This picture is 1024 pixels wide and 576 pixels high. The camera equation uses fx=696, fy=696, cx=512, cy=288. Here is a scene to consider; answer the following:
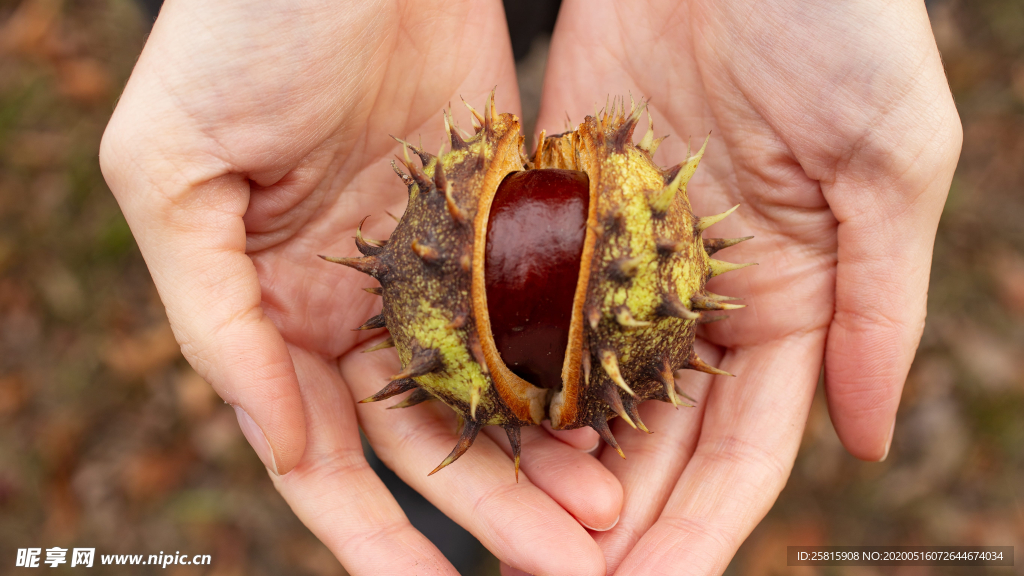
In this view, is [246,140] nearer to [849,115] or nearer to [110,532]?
[849,115]

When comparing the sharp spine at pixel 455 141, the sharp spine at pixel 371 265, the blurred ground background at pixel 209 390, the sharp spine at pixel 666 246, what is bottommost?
the blurred ground background at pixel 209 390

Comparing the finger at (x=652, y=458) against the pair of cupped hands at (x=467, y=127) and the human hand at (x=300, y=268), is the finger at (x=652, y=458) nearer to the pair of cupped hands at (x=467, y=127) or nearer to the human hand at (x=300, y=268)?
the pair of cupped hands at (x=467, y=127)

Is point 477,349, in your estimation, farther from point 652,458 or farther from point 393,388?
point 652,458

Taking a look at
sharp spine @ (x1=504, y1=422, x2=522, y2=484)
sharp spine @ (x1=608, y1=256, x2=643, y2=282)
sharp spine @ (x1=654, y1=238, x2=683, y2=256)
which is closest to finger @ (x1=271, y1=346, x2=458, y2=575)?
sharp spine @ (x1=504, y1=422, x2=522, y2=484)

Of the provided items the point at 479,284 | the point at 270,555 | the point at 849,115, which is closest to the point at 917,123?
the point at 849,115

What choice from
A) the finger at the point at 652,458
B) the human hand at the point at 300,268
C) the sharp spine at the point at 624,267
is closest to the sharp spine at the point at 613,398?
the sharp spine at the point at 624,267

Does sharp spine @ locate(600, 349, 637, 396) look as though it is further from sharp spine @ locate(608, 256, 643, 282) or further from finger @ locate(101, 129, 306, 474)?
finger @ locate(101, 129, 306, 474)
